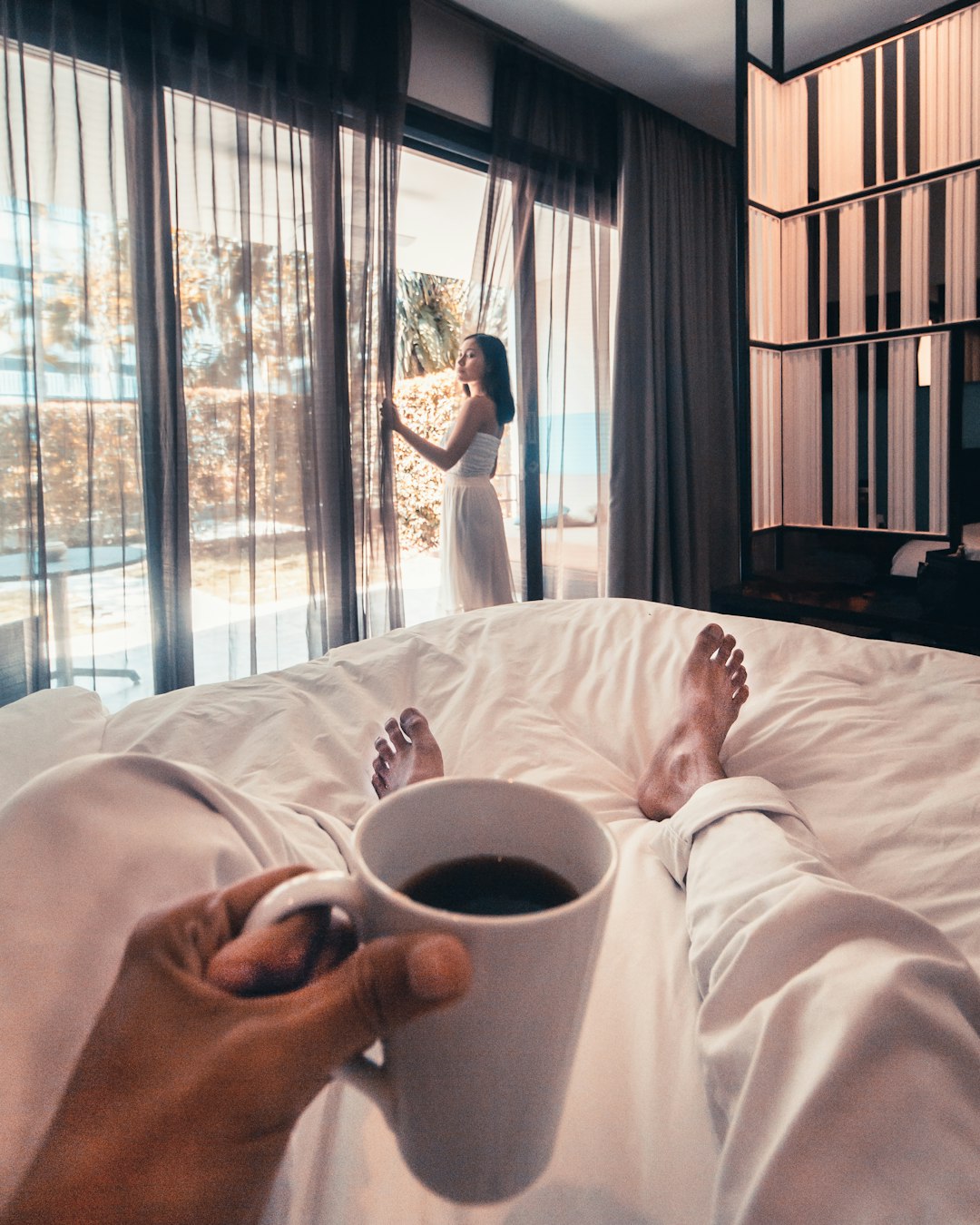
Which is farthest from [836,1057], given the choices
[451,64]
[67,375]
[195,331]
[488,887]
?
[451,64]

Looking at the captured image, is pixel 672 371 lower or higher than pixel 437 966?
higher

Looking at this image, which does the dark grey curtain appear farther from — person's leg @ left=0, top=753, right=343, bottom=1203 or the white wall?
person's leg @ left=0, top=753, right=343, bottom=1203

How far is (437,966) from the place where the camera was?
0.83 ft

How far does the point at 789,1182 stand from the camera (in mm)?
422

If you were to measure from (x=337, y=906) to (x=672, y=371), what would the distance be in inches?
150

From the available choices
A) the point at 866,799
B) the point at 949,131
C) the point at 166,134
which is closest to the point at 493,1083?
the point at 866,799

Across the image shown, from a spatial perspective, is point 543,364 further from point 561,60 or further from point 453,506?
point 561,60

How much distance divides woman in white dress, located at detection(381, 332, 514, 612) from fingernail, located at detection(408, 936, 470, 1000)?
2.77 m

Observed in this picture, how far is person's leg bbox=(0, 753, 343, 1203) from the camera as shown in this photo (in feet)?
1.24

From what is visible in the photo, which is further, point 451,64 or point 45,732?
point 451,64

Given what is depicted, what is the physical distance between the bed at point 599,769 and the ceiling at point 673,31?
2.42 metres

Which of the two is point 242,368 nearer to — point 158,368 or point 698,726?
point 158,368

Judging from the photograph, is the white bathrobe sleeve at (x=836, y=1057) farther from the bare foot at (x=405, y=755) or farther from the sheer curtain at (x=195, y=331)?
the sheer curtain at (x=195, y=331)

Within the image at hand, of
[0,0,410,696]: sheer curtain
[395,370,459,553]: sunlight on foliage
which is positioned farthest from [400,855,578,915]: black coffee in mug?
[395,370,459,553]: sunlight on foliage
